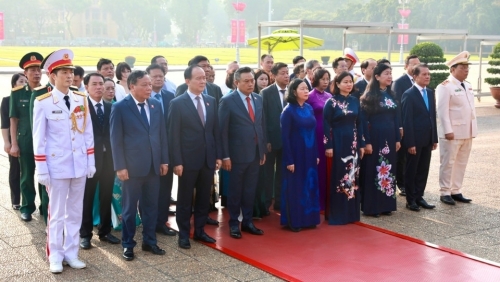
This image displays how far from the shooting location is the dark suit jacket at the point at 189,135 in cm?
607

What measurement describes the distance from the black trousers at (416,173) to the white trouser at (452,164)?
1.06 feet

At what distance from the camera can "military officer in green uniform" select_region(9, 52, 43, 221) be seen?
22.7 feet

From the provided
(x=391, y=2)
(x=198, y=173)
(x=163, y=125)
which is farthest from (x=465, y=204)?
(x=391, y=2)

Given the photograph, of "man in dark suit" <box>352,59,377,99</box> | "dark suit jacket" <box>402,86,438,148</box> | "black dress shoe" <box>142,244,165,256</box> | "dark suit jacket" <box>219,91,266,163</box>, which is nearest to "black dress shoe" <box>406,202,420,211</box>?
"dark suit jacket" <box>402,86,438,148</box>

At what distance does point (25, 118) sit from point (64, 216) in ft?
6.31

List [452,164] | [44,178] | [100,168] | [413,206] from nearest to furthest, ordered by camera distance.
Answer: [44,178] → [100,168] → [413,206] → [452,164]

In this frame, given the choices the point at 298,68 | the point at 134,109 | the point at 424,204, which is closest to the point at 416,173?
the point at 424,204

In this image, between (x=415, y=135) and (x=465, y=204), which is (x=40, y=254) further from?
(x=465, y=204)

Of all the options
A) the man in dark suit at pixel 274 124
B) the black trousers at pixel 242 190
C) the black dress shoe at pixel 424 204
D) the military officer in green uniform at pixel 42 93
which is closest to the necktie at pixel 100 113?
the military officer in green uniform at pixel 42 93

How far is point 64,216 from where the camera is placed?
18.3ft

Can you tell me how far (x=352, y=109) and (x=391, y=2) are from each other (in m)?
63.5

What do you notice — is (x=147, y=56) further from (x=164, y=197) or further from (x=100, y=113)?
(x=100, y=113)

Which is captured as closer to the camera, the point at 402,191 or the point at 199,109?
the point at 199,109

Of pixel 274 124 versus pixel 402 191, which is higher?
pixel 274 124
